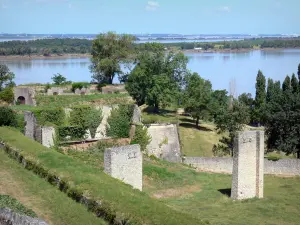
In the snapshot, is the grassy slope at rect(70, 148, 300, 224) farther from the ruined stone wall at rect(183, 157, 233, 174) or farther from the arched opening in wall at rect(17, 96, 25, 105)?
the arched opening in wall at rect(17, 96, 25, 105)

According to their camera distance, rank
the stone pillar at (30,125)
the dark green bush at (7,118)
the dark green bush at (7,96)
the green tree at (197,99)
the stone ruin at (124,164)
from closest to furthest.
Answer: the stone ruin at (124,164) → the dark green bush at (7,118) → the stone pillar at (30,125) → the dark green bush at (7,96) → the green tree at (197,99)

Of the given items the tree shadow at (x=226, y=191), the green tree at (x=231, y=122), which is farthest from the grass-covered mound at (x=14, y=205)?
the green tree at (x=231, y=122)

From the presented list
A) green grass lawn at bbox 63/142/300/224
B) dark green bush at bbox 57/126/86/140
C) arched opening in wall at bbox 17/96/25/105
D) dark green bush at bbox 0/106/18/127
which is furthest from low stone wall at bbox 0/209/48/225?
arched opening in wall at bbox 17/96/25/105

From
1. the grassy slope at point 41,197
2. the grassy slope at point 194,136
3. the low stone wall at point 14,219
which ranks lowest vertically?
the grassy slope at point 194,136

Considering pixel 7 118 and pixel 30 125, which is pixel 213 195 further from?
pixel 7 118

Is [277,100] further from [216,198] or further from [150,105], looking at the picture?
[216,198]

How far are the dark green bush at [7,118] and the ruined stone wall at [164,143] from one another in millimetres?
7211

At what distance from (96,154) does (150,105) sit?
16389 mm

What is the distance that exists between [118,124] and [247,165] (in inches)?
351

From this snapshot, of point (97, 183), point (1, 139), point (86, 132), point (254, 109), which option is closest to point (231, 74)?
point (254, 109)

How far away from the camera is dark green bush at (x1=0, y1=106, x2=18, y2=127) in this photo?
22.7 metres

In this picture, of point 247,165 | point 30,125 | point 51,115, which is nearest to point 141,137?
point 51,115

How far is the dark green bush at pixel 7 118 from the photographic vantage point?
2272 centimetres

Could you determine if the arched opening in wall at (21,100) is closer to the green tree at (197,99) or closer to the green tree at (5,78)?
the green tree at (5,78)
